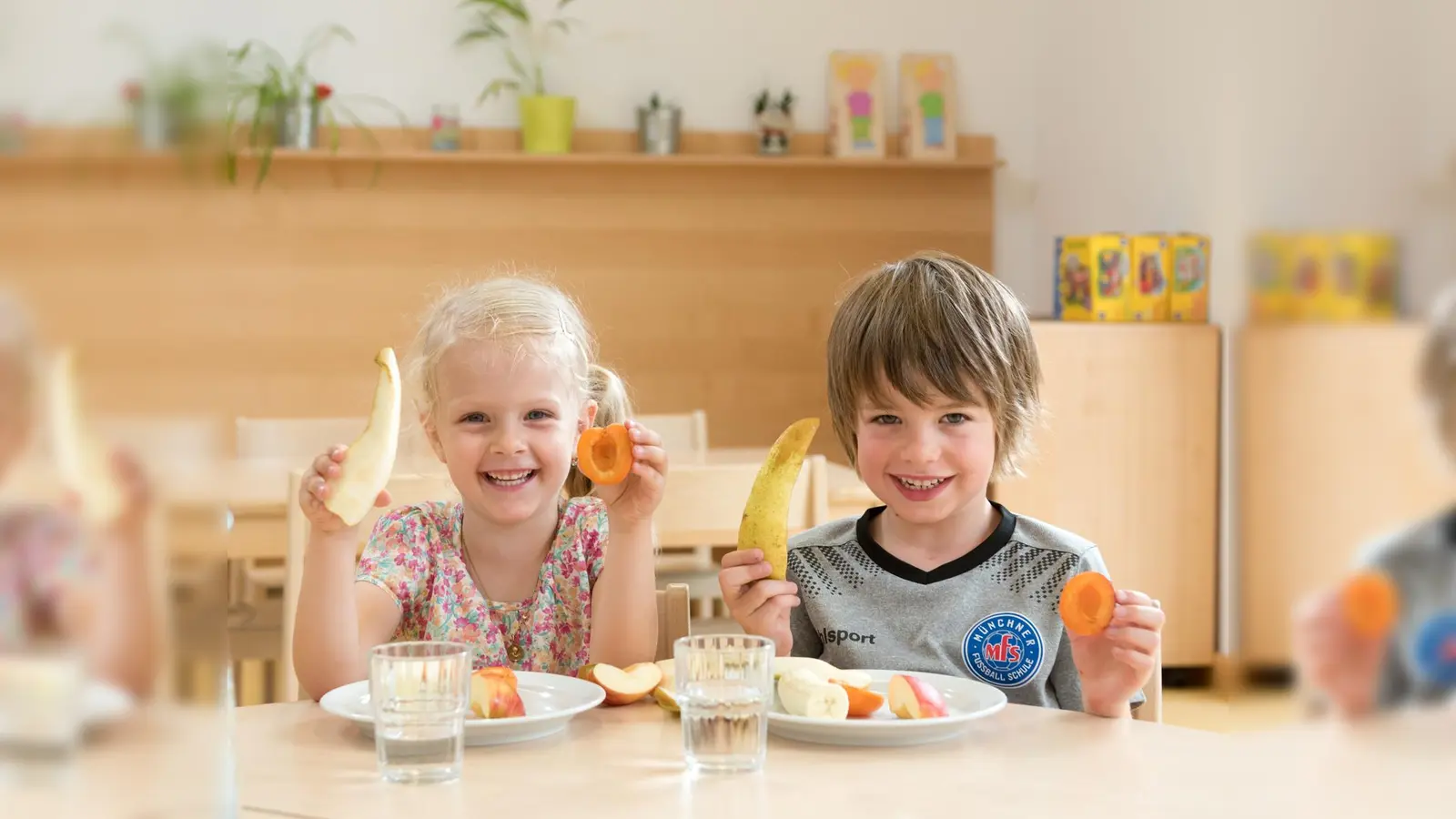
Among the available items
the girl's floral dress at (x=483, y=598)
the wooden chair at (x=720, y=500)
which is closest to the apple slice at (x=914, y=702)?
the girl's floral dress at (x=483, y=598)

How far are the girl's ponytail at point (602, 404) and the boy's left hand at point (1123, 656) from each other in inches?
25.7


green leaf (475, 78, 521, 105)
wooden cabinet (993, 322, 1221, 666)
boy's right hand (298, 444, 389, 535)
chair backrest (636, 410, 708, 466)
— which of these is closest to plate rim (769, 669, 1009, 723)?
boy's right hand (298, 444, 389, 535)

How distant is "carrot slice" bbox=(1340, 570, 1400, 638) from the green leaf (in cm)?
396

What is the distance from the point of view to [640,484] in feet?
3.84

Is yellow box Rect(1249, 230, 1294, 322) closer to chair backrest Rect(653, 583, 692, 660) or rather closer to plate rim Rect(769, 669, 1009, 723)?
plate rim Rect(769, 669, 1009, 723)

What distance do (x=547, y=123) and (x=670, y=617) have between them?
9.61ft

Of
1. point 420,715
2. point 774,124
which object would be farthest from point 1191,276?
point 420,715

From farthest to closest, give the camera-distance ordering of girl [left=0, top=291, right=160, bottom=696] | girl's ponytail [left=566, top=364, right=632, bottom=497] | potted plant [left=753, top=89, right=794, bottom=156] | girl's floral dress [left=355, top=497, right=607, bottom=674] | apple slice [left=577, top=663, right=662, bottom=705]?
potted plant [left=753, top=89, right=794, bottom=156] < girl's ponytail [left=566, top=364, right=632, bottom=497] < girl's floral dress [left=355, top=497, right=607, bottom=674] < apple slice [left=577, top=663, right=662, bottom=705] < girl [left=0, top=291, right=160, bottom=696]

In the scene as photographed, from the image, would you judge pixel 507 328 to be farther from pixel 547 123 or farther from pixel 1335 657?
pixel 547 123

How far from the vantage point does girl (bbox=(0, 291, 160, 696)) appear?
163 mm

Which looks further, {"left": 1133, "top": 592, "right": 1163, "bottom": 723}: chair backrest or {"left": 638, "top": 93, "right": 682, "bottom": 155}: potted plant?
{"left": 638, "top": 93, "right": 682, "bottom": 155}: potted plant

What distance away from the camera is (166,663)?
7.4 inches

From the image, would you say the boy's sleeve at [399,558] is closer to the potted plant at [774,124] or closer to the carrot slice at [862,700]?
the carrot slice at [862,700]

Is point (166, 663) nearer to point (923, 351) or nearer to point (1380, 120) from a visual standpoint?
point (1380, 120)
